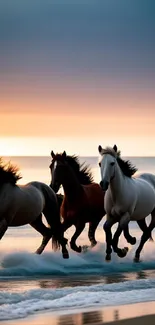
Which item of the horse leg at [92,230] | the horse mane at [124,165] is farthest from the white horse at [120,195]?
the horse leg at [92,230]

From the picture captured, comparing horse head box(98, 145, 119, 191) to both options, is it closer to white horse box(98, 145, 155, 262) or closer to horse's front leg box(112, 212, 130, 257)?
white horse box(98, 145, 155, 262)

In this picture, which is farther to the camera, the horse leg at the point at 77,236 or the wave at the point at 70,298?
the horse leg at the point at 77,236

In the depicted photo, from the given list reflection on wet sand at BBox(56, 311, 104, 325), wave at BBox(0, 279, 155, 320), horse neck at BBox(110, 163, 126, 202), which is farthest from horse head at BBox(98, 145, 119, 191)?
reflection on wet sand at BBox(56, 311, 104, 325)

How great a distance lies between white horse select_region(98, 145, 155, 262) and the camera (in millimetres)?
13258

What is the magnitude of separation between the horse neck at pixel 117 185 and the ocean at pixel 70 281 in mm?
939

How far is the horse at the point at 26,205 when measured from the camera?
13117 mm

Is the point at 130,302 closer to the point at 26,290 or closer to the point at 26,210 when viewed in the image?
the point at 26,290

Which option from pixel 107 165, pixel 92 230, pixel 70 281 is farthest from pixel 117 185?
pixel 70 281

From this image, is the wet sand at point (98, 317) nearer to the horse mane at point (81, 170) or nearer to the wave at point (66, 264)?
the wave at point (66, 264)

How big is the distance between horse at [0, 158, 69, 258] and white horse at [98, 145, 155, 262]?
878 mm

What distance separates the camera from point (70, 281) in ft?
36.3

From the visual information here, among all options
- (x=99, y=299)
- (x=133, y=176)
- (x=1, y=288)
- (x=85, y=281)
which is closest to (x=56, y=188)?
(x=133, y=176)

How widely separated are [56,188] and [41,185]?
0.53 m

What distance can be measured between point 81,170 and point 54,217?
1396 millimetres
